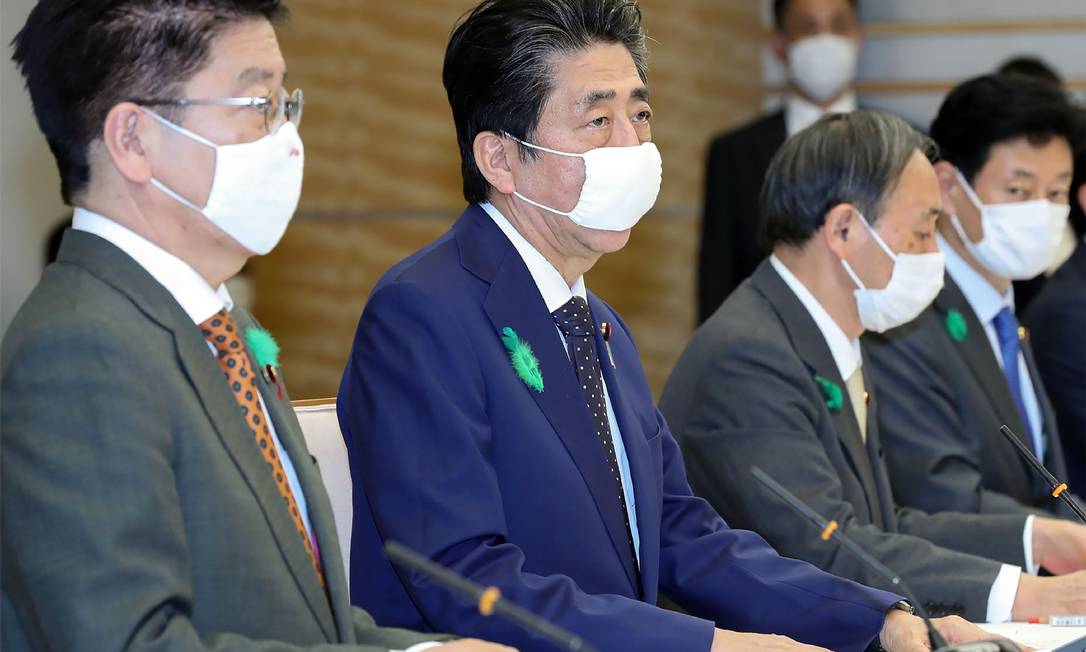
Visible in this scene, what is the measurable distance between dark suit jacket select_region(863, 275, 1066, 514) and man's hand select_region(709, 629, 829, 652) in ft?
3.57

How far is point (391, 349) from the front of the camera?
195 centimetres

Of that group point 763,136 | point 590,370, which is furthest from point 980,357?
point 763,136

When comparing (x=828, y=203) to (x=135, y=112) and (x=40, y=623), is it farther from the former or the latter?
(x=40, y=623)

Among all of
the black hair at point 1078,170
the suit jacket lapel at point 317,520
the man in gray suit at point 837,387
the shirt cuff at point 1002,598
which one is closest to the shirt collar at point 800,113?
the black hair at point 1078,170

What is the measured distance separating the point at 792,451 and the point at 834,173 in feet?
1.99

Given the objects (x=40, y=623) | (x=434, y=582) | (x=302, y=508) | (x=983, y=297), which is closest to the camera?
(x=40, y=623)

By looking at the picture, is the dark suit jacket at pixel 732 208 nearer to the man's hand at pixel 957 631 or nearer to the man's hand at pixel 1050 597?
the man's hand at pixel 1050 597

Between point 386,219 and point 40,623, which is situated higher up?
point 40,623

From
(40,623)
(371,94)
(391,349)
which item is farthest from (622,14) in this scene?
(371,94)

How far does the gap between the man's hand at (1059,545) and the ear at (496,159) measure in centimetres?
130

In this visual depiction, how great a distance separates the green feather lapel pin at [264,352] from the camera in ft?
5.67

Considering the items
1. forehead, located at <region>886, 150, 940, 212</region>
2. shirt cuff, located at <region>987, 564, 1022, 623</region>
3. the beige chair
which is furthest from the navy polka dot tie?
forehead, located at <region>886, 150, 940, 212</region>

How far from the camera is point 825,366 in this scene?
2.65m

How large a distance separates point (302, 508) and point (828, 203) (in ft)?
4.63
